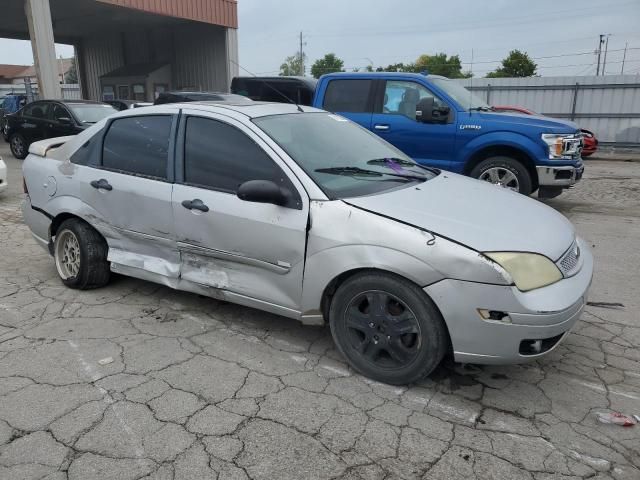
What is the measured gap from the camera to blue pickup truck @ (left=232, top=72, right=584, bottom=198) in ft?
23.0

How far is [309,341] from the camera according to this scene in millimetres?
3713

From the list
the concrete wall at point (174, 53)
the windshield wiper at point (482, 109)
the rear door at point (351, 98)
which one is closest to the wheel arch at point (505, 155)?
the windshield wiper at point (482, 109)

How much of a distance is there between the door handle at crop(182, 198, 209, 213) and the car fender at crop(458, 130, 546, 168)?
15.6 feet

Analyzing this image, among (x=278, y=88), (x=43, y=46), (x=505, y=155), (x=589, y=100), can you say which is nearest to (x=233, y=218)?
(x=505, y=155)

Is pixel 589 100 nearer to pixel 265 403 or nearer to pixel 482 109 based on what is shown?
pixel 482 109

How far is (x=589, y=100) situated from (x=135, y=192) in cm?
1725

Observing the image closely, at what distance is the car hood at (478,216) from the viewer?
2852 mm

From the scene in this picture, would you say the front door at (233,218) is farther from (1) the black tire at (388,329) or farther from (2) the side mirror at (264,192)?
(1) the black tire at (388,329)

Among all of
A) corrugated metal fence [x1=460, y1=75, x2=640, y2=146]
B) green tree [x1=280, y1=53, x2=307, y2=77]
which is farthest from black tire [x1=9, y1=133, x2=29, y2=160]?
green tree [x1=280, y1=53, x2=307, y2=77]

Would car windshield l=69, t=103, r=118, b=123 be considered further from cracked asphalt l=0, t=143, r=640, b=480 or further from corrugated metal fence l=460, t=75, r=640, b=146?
corrugated metal fence l=460, t=75, r=640, b=146

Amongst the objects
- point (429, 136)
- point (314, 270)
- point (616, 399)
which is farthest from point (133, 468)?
point (429, 136)

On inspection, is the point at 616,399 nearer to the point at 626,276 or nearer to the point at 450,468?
the point at 450,468

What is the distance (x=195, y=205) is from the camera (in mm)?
3584

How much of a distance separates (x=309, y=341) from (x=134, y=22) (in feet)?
72.2
